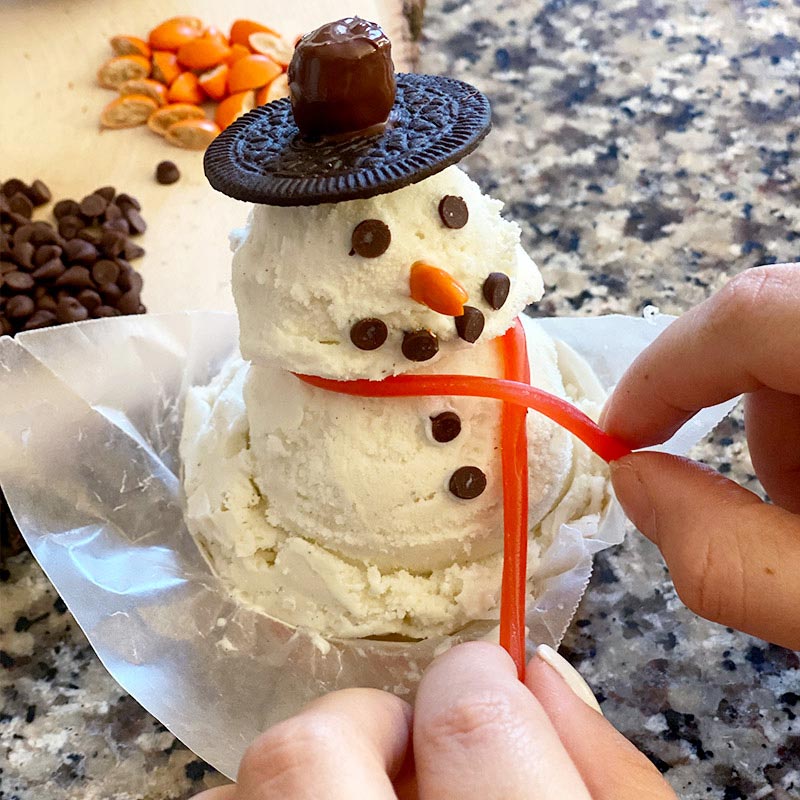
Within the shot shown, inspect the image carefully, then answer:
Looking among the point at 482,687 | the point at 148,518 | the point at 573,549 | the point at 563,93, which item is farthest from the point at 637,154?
the point at 482,687

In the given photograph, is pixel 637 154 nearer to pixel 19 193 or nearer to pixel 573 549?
pixel 573 549

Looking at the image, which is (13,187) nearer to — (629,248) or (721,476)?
(629,248)

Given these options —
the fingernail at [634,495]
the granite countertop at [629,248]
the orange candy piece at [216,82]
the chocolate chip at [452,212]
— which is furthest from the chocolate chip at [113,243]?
the fingernail at [634,495]

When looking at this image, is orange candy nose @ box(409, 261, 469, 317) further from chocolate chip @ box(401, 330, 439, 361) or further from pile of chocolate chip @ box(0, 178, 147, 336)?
pile of chocolate chip @ box(0, 178, 147, 336)

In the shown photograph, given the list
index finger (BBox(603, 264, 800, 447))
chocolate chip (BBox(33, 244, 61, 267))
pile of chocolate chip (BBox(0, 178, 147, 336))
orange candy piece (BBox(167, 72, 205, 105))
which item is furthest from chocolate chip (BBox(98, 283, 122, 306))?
index finger (BBox(603, 264, 800, 447))

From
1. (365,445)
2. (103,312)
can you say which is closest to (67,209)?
(103,312)
